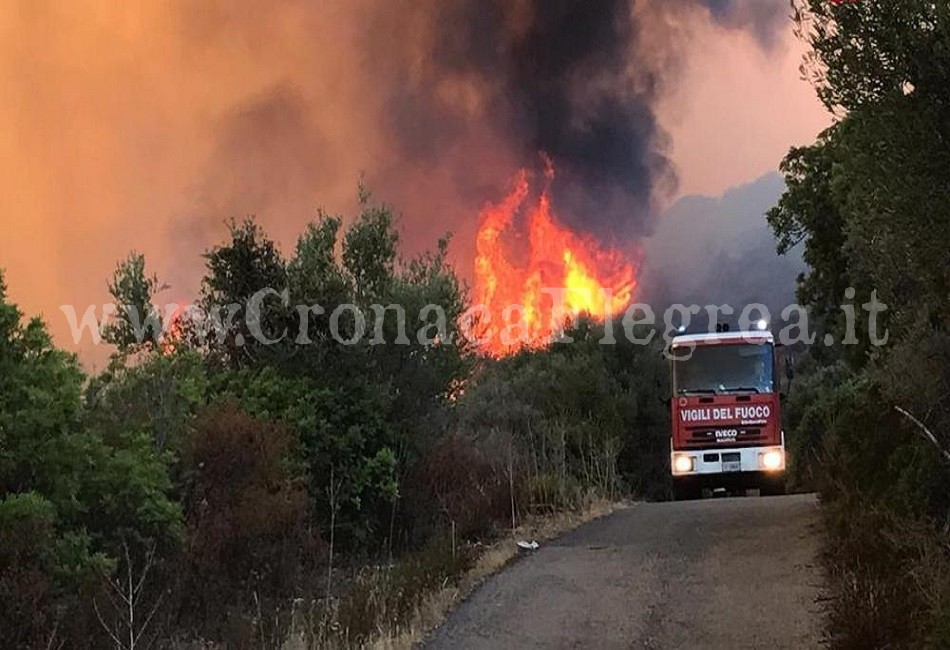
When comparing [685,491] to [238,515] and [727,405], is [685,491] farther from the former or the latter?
[238,515]

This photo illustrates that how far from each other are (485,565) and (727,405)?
11.0 metres

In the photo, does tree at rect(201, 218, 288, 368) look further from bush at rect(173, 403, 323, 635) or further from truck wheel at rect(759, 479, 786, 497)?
truck wheel at rect(759, 479, 786, 497)

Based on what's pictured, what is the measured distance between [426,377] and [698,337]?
19.1 feet

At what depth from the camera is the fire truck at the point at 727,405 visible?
860 inches

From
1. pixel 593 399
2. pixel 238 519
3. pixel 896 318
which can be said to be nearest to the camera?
pixel 896 318

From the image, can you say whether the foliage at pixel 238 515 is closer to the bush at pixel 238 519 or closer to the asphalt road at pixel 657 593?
the bush at pixel 238 519

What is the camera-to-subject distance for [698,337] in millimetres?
22234

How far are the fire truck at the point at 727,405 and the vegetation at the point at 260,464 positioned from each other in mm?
2350

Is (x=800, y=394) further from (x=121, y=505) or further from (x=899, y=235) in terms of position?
(x=899, y=235)

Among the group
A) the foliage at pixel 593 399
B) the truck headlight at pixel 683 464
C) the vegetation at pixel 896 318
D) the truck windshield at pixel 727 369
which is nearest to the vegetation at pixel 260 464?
the truck headlight at pixel 683 464

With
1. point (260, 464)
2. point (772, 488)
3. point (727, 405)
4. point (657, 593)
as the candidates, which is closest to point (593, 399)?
point (772, 488)

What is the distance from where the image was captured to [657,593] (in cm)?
Result: 1048

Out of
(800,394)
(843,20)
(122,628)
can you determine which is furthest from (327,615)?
(800,394)

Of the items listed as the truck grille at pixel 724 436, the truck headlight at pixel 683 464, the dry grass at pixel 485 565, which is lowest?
the dry grass at pixel 485 565
